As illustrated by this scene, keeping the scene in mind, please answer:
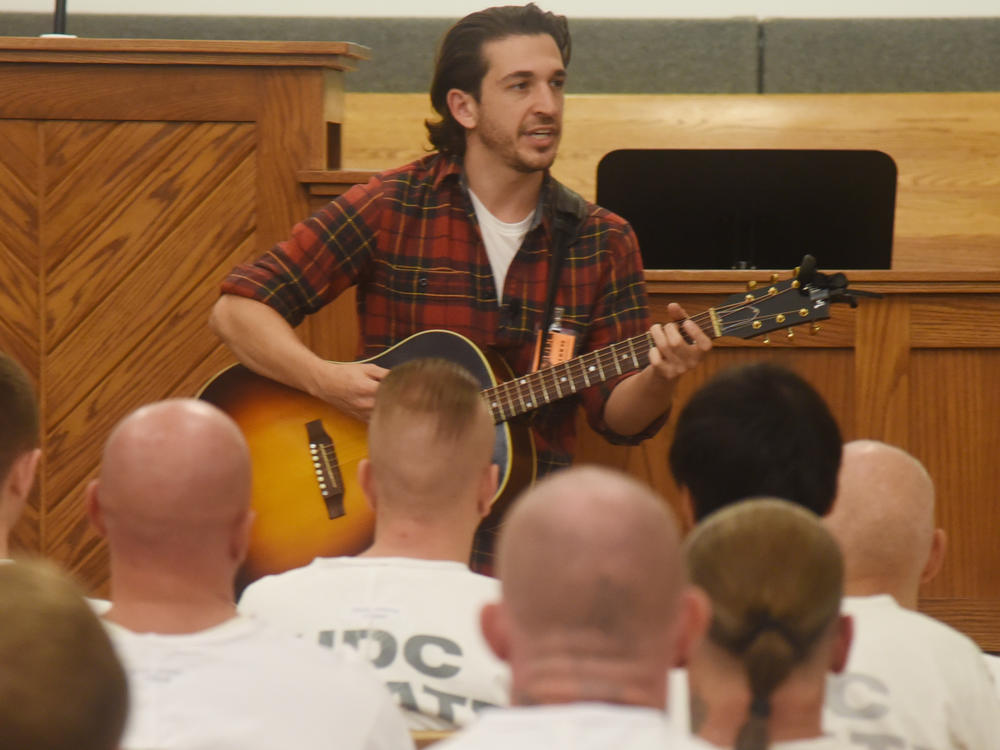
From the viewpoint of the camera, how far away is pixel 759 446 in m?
1.88

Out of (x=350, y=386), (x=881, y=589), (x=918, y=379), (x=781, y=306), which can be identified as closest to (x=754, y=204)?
(x=781, y=306)

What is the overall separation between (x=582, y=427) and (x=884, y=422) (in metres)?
0.65

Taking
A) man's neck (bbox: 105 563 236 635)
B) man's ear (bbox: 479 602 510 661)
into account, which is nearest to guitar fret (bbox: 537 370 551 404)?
man's neck (bbox: 105 563 236 635)

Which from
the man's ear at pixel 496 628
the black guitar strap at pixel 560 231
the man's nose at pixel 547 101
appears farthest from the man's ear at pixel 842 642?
the man's nose at pixel 547 101

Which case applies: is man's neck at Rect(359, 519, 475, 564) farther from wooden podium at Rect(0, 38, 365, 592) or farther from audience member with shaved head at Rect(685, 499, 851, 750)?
wooden podium at Rect(0, 38, 365, 592)

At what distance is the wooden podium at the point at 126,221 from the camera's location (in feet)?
10.6

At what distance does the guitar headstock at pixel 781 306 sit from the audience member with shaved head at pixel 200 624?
138 centimetres

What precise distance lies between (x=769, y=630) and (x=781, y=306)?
163cm

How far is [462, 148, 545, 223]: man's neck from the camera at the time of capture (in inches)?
126

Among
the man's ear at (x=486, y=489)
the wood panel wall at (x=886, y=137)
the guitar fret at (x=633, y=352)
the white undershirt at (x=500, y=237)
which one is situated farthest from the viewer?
the wood panel wall at (x=886, y=137)

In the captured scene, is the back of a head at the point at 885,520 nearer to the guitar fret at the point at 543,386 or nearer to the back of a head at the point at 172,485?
the back of a head at the point at 172,485

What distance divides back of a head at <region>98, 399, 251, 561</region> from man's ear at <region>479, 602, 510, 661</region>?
47cm

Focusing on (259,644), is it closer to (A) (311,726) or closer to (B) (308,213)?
(A) (311,726)

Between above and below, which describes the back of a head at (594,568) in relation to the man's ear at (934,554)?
above
